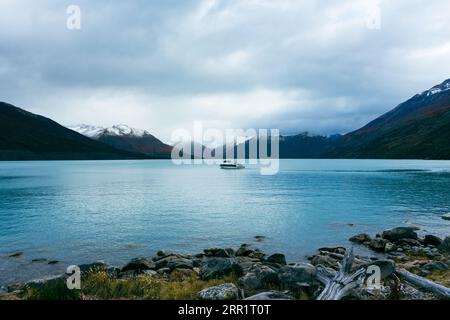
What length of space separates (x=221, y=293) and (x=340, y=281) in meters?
4.37

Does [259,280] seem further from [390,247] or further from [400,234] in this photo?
[400,234]

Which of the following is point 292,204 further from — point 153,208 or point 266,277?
point 266,277

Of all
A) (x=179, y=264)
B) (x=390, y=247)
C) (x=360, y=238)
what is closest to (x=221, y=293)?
(x=179, y=264)

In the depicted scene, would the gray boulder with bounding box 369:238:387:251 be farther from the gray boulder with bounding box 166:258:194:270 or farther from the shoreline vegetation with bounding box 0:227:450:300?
the gray boulder with bounding box 166:258:194:270

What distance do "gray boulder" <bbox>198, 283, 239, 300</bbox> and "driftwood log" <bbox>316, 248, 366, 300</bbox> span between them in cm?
302

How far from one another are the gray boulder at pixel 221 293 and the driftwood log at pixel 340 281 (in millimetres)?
3022

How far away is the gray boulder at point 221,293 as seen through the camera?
12531 millimetres

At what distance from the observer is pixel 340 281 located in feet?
42.2

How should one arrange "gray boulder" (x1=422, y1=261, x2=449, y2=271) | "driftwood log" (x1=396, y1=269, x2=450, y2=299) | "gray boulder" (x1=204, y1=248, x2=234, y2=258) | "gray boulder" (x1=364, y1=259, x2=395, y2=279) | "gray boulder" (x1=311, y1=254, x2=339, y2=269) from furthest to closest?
"gray boulder" (x1=204, y1=248, x2=234, y2=258) < "gray boulder" (x1=311, y1=254, x2=339, y2=269) < "gray boulder" (x1=422, y1=261, x2=449, y2=271) < "gray boulder" (x1=364, y1=259, x2=395, y2=279) < "driftwood log" (x1=396, y1=269, x2=450, y2=299)

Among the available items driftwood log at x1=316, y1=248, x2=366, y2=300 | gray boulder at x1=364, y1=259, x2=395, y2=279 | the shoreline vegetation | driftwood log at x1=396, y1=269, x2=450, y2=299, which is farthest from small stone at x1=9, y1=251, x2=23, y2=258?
driftwood log at x1=396, y1=269, x2=450, y2=299

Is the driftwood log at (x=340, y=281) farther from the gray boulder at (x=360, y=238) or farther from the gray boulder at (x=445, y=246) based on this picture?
the gray boulder at (x=360, y=238)

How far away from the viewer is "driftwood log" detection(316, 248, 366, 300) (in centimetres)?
1192

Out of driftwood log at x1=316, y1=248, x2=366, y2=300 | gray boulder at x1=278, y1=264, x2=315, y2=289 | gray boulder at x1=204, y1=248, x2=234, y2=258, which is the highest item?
driftwood log at x1=316, y1=248, x2=366, y2=300
